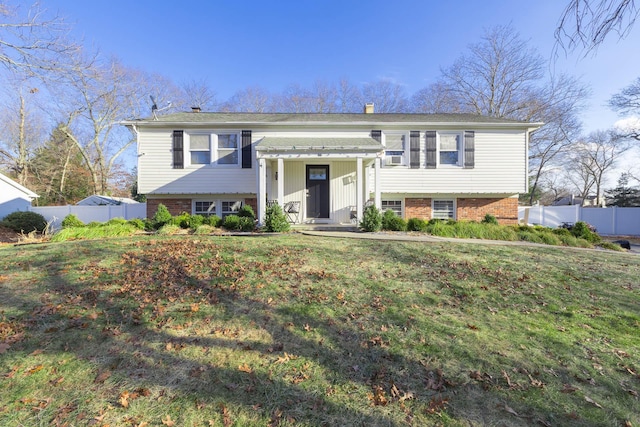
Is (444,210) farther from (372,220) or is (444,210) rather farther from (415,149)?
(372,220)

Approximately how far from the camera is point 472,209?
1227cm

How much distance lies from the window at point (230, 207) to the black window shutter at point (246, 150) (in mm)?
1570

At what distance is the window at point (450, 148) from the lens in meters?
11.9

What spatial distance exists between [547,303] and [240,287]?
168 inches

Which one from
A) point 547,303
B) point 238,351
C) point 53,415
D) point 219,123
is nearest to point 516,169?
point 547,303

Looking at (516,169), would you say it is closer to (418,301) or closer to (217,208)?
(418,301)

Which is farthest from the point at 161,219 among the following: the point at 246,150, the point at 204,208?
the point at 246,150

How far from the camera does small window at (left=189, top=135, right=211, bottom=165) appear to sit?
11.5 metres

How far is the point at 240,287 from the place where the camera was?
4117 millimetres

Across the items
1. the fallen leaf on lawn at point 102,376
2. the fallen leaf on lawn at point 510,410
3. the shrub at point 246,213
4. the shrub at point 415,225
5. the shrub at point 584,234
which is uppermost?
the shrub at point 246,213

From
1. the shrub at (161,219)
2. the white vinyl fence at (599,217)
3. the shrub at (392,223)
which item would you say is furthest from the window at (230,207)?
the white vinyl fence at (599,217)

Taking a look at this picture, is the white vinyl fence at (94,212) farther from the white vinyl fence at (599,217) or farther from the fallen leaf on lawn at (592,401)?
the white vinyl fence at (599,217)

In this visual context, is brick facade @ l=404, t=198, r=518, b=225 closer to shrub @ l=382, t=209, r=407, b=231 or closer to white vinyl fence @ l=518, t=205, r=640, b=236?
shrub @ l=382, t=209, r=407, b=231

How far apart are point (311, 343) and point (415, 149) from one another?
34.3 feet
